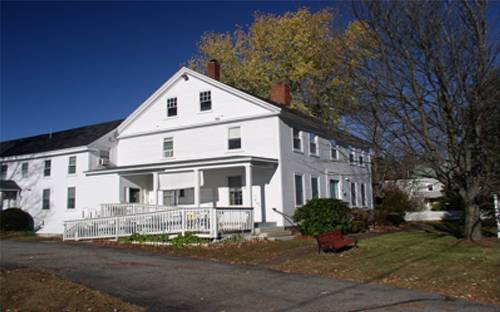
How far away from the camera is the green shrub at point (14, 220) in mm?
28750

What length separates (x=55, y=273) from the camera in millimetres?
11586

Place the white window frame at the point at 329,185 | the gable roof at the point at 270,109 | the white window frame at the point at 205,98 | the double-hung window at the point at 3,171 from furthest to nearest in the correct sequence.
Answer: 1. the double-hung window at the point at 3,171
2. the white window frame at the point at 329,185
3. the white window frame at the point at 205,98
4. the gable roof at the point at 270,109

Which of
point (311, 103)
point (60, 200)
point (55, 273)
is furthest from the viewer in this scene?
point (311, 103)

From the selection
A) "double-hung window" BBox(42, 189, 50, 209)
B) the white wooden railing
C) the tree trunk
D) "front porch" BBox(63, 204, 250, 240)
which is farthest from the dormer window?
the tree trunk

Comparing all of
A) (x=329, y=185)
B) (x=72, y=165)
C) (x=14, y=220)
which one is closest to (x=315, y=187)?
(x=329, y=185)

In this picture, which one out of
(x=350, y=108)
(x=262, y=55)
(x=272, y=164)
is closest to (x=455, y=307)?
(x=350, y=108)

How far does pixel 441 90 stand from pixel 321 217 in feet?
23.5

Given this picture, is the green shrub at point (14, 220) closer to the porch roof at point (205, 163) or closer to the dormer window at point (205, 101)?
the porch roof at point (205, 163)

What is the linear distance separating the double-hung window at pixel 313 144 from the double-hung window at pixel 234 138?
14.5ft

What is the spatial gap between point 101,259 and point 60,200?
16576 mm

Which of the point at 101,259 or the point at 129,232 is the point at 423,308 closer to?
the point at 101,259

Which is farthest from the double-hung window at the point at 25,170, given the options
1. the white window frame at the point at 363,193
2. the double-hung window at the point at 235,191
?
the white window frame at the point at 363,193

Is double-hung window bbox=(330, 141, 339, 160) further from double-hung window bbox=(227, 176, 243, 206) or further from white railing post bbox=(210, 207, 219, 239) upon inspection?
white railing post bbox=(210, 207, 219, 239)

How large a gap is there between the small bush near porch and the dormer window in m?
9.61
